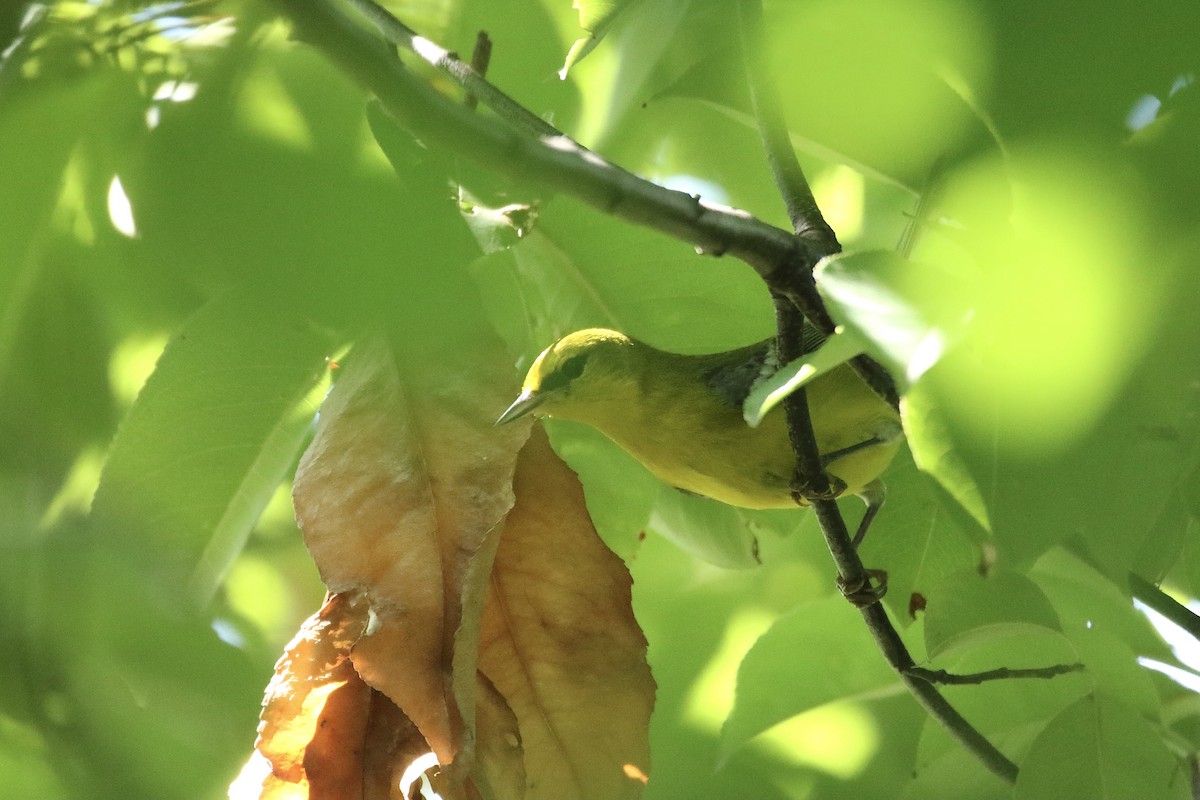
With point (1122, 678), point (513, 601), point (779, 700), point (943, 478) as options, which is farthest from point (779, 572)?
point (943, 478)

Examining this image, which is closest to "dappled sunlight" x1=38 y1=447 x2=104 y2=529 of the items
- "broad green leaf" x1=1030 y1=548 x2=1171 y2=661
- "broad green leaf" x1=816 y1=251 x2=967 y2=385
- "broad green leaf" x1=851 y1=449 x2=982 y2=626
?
"broad green leaf" x1=851 y1=449 x2=982 y2=626

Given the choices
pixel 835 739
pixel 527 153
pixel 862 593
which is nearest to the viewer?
pixel 527 153

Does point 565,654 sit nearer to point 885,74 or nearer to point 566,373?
point 885,74

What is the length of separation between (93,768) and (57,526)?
13.8 inches

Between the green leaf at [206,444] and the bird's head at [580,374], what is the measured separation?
2.38ft

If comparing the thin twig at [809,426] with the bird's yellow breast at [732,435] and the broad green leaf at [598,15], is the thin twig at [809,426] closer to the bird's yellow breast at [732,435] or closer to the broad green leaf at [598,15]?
the broad green leaf at [598,15]

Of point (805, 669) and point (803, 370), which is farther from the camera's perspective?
point (805, 669)

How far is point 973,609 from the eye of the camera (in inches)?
47.6

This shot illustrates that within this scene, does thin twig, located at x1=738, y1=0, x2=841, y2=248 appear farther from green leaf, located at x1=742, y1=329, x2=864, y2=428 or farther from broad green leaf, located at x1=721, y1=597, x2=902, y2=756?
broad green leaf, located at x1=721, y1=597, x2=902, y2=756

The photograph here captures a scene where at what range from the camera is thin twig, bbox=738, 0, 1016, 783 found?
1017mm

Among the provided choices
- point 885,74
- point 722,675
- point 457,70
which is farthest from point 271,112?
point 722,675

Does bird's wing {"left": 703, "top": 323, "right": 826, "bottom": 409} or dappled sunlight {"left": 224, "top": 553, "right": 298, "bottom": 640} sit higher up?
bird's wing {"left": 703, "top": 323, "right": 826, "bottom": 409}

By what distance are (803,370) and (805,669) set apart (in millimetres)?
1024

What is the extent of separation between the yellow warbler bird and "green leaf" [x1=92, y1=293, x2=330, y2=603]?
0.58 meters
